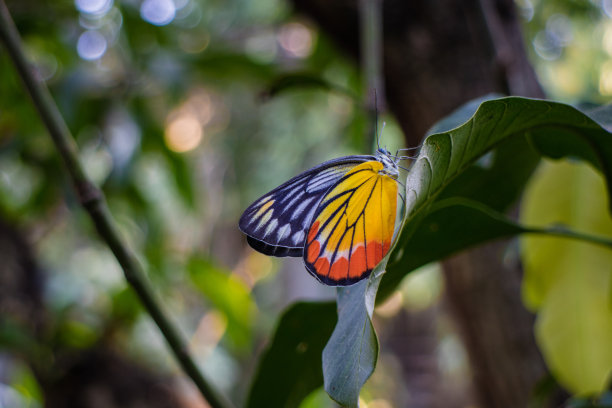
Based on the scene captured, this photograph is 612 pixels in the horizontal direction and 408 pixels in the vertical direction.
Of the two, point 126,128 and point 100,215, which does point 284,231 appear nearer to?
point 100,215

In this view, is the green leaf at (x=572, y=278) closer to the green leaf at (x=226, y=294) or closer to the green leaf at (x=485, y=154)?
the green leaf at (x=485, y=154)

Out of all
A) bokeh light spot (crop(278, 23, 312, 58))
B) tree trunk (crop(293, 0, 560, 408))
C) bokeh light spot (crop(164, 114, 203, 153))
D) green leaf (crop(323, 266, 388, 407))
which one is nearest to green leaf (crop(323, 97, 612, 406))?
green leaf (crop(323, 266, 388, 407))

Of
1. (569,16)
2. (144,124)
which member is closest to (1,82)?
(144,124)

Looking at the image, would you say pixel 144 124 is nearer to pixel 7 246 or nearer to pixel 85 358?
pixel 7 246

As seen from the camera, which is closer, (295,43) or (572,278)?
(572,278)

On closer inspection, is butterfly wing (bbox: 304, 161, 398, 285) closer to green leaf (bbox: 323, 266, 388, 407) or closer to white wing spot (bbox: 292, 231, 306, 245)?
white wing spot (bbox: 292, 231, 306, 245)

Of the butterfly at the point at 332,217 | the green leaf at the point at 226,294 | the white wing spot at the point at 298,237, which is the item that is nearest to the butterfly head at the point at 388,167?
the butterfly at the point at 332,217

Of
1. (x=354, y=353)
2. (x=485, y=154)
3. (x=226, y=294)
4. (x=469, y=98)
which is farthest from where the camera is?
(x=226, y=294)

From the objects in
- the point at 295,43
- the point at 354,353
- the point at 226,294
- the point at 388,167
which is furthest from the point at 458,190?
the point at 295,43
